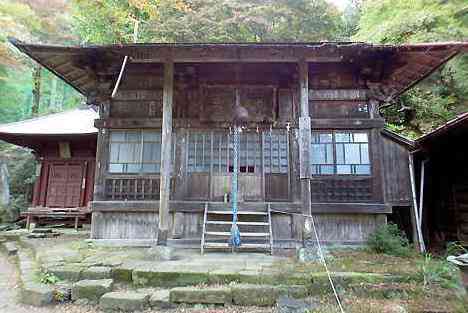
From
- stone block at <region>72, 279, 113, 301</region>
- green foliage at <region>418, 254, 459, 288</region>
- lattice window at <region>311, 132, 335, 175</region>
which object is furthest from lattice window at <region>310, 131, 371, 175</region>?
stone block at <region>72, 279, 113, 301</region>

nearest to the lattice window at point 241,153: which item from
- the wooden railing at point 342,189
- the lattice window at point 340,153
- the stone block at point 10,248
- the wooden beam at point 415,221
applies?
the lattice window at point 340,153

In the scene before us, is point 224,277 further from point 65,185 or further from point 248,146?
point 65,185

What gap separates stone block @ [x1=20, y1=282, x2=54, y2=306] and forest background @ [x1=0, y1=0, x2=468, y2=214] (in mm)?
8498

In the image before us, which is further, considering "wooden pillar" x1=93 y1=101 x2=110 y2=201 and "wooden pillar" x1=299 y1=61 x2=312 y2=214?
"wooden pillar" x1=93 y1=101 x2=110 y2=201

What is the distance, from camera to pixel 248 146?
8.02m

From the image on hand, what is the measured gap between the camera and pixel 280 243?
7.39m

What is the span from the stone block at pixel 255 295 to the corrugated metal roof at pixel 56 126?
8.64 metres

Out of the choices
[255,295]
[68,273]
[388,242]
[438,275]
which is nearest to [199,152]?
[68,273]

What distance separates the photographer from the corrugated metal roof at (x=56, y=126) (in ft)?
36.2

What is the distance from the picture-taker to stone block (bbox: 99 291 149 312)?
442 cm

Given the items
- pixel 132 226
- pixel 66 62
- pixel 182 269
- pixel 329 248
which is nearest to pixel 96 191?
pixel 132 226

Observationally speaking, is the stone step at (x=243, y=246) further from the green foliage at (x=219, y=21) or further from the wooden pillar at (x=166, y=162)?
the green foliage at (x=219, y=21)

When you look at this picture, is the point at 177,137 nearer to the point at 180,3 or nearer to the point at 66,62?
the point at 66,62

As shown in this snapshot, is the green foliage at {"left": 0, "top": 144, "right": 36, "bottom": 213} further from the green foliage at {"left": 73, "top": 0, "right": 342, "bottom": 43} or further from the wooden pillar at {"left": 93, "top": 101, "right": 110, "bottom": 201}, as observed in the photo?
the wooden pillar at {"left": 93, "top": 101, "right": 110, "bottom": 201}
